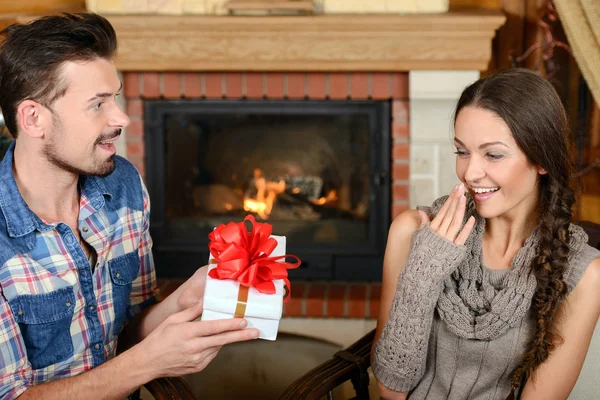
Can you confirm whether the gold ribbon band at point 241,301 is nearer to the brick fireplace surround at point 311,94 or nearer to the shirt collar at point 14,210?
the shirt collar at point 14,210

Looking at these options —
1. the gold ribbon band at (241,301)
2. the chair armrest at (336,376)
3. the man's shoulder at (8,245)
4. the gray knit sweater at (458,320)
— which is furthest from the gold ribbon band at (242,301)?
the man's shoulder at (8,245)

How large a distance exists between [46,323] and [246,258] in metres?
0.47

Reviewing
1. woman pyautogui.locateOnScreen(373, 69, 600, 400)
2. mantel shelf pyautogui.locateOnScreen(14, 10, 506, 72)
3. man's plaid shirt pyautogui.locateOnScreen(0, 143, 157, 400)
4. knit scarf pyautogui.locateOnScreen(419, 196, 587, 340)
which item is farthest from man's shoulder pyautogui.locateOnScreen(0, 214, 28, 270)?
mantel shelf pyautogui.locateOnScreen(14, 10, 506, 72)

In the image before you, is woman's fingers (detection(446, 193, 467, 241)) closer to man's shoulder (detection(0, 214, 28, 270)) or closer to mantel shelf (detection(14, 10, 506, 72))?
man's shoulder (detection(0, 214, 28, 270))

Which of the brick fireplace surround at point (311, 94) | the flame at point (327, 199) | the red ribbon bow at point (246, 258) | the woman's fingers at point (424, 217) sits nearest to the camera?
the red ribbon bow at point (246, 258)

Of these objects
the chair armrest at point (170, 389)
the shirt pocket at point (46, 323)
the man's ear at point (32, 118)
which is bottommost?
the chair armrest at point (170, 389)

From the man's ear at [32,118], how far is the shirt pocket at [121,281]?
1.11ft

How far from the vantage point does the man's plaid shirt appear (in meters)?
1.34

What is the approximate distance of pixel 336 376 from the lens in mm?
1499

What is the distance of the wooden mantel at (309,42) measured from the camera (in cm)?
261

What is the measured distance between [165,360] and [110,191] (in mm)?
488

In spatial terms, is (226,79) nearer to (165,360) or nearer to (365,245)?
(365,245)

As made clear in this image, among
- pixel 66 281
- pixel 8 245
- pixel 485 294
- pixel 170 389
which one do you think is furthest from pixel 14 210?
pixel 485 294

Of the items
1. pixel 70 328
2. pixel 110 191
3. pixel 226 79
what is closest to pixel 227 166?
pixel 226 79
